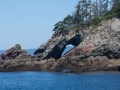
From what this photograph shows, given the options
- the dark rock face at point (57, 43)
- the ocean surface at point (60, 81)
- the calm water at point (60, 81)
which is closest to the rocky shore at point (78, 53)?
the dark rock face at point (57, 43)

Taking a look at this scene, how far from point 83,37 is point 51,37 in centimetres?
1306

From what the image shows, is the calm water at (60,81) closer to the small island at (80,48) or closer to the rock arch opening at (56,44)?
the small island at (80,48)

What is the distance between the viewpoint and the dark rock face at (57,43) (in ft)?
361

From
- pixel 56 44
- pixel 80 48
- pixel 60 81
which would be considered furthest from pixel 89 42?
pixel 60 81

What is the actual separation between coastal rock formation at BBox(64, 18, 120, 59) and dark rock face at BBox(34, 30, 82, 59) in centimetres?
777

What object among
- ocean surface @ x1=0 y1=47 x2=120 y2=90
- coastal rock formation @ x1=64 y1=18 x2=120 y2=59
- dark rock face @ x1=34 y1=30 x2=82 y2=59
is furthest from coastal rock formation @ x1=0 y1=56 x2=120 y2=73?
dark rock face @ x1=34 y1=30 x2=82 y2=59

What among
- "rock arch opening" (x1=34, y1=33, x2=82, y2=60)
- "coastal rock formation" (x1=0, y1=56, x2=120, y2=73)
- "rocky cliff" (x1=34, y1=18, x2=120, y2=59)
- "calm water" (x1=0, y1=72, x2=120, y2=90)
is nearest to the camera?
"calm water" (x1=0, y1=72, x2=120, y2=90)

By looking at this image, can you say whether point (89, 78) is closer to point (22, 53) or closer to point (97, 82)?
point (97, 82)

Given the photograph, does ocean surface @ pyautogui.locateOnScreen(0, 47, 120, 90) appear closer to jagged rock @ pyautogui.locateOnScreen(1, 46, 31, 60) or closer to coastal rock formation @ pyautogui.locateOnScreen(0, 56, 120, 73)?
coastal rock formation @ pyautogui.locateOnScreen(0, 56, 120, 73)

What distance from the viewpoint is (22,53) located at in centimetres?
11281

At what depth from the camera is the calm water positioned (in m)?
67.3

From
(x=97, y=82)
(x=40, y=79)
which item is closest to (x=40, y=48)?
(x=40, y=79)

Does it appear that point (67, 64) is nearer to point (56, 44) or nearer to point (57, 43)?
point (56, 44)

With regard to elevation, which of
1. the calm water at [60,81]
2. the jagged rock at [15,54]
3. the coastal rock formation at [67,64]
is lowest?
the calm water at [60,81]
